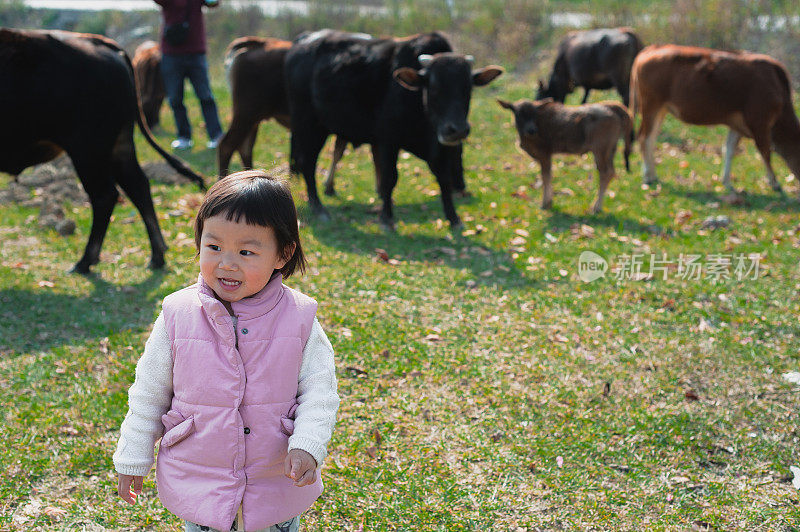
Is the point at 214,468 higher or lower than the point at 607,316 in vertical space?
higher

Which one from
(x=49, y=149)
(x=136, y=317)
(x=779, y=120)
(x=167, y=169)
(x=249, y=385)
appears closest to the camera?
(x=249, y=385)

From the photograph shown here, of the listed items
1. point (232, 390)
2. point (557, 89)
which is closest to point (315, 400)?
point (232, 390)

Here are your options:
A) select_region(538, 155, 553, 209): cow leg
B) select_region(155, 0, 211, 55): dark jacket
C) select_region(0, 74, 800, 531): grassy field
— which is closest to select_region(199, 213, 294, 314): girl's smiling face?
select_region(0, 74, 800, 531): grassy field

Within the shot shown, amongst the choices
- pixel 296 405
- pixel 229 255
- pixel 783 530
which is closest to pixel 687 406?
pixel 783 530

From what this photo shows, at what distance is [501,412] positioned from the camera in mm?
4391

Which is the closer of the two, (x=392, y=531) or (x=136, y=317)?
(x=392, y=531)

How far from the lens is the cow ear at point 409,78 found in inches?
283

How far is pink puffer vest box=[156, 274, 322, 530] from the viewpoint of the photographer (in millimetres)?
A: 2314

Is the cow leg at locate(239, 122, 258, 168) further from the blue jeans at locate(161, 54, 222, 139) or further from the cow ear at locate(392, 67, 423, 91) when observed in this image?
the cow ear at locate(392, 67, 423, 91)

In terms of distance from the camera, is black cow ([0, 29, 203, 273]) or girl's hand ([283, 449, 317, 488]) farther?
black cow ([0, 29, 203, 273])

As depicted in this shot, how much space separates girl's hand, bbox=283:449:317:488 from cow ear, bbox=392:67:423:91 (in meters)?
5.48

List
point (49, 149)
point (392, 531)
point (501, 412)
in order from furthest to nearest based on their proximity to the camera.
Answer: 1. point (49, 149)
2. point (501, 412)
3. point (392, 531)

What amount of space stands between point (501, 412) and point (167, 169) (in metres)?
6.79

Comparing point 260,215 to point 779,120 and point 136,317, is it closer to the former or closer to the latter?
point 136,317
